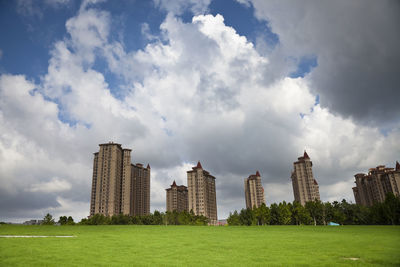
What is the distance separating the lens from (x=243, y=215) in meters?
106

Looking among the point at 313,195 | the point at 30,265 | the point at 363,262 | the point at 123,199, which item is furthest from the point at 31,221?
the point at 313,195

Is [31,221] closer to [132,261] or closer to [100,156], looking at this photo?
[100,156]

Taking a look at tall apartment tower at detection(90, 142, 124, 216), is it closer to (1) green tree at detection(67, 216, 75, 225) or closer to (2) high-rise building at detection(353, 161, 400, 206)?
(1) green tree at detection(67, 216, 75, 225)

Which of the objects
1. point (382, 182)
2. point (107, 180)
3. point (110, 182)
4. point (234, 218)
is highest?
point (107, 180)

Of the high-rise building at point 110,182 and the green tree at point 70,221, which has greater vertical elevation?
the high-rise building at point 110,182

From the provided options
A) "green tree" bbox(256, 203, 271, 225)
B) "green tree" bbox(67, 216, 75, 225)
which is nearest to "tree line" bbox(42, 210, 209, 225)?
"green tree" bbox(67, 216, 75, 225)

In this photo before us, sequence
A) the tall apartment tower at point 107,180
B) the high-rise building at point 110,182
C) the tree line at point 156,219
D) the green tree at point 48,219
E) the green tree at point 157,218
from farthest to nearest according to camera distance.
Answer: the high-rise building at point 110,182
the tall apartment tower at point 107,180
the green tree at point 157,218
the tree line at point 156,219
the green tree at point 48,219

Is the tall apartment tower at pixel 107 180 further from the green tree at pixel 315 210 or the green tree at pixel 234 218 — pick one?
the green tree at pixel 315 210

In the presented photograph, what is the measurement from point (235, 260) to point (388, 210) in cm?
8324

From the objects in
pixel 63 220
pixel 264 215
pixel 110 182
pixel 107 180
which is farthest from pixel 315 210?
pixel 107 180

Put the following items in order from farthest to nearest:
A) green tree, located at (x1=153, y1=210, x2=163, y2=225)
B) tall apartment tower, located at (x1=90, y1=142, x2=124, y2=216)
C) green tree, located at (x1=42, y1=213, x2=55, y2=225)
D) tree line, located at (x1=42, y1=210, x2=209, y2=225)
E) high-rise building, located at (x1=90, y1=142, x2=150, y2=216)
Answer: high-rise building, located at (x1=90, y1=142, x2=150, y2=216) < tall apartment tower, located at (x1=90, y1=142, x2=124, y2=216) < green tree, located at (x1=153, y1=210, x2=163, y2=225) < tree line, located at (x1=42, y1=210, x2=209, y2=225) < green tree, located at (x1=42, y1=213, x2=55, y2=225)

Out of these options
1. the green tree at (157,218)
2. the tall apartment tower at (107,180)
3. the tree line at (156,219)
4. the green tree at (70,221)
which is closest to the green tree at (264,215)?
the tree line at (156,219)

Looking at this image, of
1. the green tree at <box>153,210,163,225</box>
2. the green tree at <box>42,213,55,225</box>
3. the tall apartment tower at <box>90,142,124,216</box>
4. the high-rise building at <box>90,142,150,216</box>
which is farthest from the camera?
the high-rise building at <box>90,142,150,216</box>

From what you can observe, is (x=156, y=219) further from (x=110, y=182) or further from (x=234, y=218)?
(x=110, y=182)
